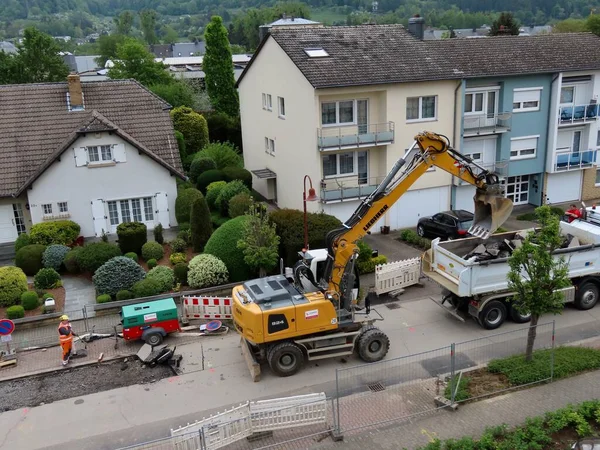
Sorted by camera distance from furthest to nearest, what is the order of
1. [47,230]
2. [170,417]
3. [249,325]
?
[47,230]
[249,325]
[170,417]

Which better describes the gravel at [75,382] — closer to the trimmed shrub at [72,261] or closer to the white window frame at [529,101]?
the trimmed shrub at [72,261]

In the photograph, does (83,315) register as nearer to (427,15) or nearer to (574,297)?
(574,297)

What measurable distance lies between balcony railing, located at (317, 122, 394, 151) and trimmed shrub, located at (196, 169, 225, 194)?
28.8 ft

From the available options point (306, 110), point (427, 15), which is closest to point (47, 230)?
point (306, 110)

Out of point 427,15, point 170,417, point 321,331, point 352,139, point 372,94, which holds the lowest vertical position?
point 170,417

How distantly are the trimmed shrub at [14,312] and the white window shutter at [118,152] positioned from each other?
961 centimetres

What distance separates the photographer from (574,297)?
19.4 m

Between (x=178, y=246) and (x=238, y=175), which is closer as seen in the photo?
(x=178, y=246)

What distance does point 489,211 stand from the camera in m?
17.5

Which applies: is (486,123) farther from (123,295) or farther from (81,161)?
(81,161)

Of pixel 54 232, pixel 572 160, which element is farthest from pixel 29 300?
pixel 572 160

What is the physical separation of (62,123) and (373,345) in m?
19.7

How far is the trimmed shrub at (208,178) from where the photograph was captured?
33.7 m

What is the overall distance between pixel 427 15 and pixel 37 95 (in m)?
174
